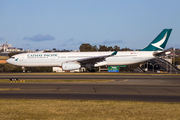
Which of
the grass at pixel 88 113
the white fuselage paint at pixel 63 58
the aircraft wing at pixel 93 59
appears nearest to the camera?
the grass at pixel 88 113

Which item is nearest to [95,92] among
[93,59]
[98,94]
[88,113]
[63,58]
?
[98,94]

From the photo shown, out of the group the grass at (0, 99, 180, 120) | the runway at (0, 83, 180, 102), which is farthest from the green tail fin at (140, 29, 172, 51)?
the grass at (0, 99, 180, 120)

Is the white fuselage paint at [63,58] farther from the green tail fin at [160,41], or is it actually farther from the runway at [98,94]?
the runway at [98,94]

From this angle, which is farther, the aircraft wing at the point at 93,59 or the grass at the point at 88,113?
the aircraft wing at the point at 93,59

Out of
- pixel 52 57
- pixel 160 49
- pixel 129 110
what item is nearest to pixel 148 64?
pixel 160 49

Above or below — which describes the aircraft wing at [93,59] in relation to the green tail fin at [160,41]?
below

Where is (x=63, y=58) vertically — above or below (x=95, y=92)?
above

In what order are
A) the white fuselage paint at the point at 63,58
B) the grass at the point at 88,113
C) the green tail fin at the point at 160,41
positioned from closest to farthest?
the grass at the point at 88,113, the white fuselage paint at the point at 63,58, the green tail fin at the point at 160,41

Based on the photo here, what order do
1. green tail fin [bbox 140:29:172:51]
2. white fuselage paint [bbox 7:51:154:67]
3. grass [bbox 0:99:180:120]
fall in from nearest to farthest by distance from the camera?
grass [bbox 0:99:180:120] < white fuselage paint [bbox 7:51:154:67] < green tail fin [bbox 140:29:172:51]

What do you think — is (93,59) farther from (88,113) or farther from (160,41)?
(88,113)

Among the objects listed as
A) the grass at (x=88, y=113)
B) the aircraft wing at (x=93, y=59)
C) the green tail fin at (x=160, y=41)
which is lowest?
the grass at (x=88, y=113)

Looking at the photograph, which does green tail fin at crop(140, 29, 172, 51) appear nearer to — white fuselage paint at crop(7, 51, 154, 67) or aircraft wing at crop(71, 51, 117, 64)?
white fuselage paint at crop(7, 51, 154, 67)

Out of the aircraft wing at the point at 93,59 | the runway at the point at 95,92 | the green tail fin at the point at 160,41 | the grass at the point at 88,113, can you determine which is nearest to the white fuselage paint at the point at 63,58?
the aircraft wing at the point at 93,59

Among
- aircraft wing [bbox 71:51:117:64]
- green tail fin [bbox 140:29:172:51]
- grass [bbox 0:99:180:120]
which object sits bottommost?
grass [bbox 0:99:180:120]
